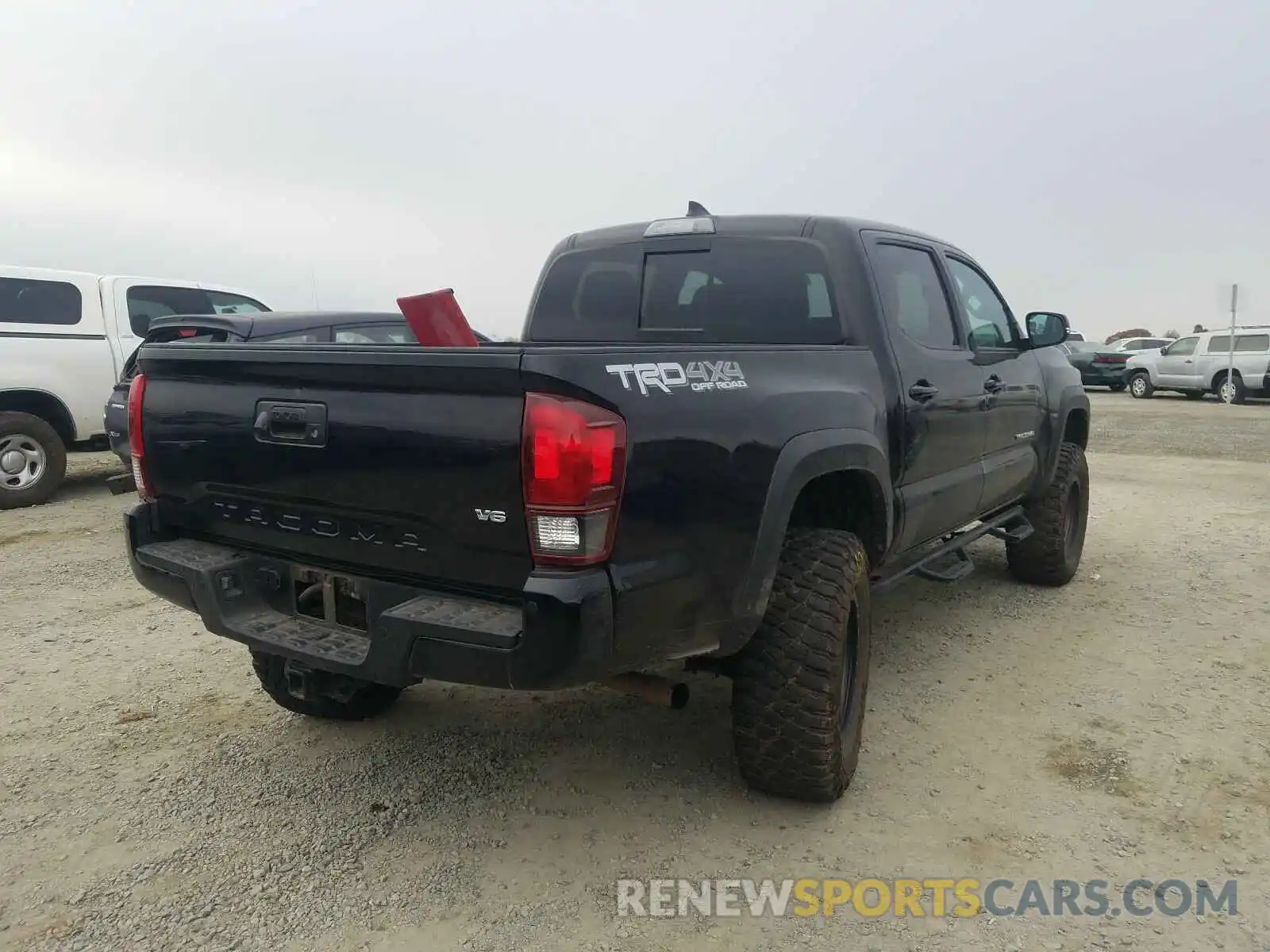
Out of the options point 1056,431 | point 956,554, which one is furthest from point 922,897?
point 1056,431

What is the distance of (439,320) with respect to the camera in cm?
318

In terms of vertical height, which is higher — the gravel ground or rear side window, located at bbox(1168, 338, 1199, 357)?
Answer: rear side window, located at bbox(1168, 338, 1199, 357)

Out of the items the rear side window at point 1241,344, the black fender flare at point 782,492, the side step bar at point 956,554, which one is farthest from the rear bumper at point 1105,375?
the black fender flare at point 782,492

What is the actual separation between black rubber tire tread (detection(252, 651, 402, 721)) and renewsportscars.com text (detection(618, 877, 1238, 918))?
1405 mm

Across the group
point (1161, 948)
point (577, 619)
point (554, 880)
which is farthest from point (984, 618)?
point (577, 619)

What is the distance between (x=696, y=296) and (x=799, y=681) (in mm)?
1703

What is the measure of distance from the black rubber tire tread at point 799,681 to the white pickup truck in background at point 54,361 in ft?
24.8

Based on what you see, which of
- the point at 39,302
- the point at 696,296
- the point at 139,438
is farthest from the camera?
the point at 39,302

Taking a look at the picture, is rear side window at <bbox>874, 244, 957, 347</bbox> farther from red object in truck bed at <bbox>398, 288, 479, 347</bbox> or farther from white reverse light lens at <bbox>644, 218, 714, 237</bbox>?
red object in truck bed at <bbox>398, 288, 479, 347</bbox>

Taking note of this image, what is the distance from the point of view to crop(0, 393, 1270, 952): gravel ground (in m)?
2.41

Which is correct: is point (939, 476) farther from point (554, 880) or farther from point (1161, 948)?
point (554, 880)

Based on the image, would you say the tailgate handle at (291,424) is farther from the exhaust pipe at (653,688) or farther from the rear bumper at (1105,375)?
the rear bumper at (1105,375)

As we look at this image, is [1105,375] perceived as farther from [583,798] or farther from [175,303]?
[583,798]

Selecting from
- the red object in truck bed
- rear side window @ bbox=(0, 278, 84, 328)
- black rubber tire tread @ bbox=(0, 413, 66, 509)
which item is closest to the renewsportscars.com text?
the red object in truck bed
